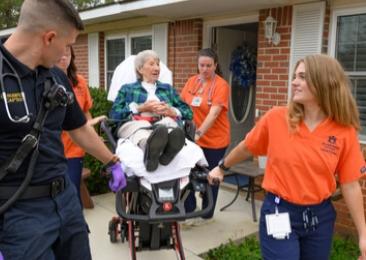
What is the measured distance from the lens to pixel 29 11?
1.80 m

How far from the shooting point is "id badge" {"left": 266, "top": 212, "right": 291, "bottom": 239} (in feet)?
7.62

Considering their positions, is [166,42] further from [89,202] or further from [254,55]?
[89,202]

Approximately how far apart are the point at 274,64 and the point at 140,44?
9.67 ft

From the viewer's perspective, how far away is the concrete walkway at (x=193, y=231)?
387cm

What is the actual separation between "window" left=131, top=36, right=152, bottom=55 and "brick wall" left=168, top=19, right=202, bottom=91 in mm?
734

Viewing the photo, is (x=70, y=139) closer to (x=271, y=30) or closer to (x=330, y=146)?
(x=330, y=146)

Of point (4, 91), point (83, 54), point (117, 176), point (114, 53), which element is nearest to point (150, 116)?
point (117, 176)

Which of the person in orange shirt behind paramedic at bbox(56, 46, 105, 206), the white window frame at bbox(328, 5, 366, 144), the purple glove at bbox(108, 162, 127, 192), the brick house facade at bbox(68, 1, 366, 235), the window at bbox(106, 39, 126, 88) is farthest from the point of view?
the window at bbox(106, 39, 126, 88)

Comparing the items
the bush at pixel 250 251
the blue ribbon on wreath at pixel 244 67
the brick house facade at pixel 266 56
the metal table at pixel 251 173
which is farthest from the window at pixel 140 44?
the bush at pixel 250 251

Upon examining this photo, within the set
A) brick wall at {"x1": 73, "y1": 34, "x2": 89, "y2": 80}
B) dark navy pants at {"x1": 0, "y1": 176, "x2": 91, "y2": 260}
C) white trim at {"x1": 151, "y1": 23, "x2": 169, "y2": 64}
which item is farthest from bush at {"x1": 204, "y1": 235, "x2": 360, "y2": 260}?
brick wall at {"x1": 73, "y1": 34, "x2": 89, "y2": 80}

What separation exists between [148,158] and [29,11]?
1214 mm

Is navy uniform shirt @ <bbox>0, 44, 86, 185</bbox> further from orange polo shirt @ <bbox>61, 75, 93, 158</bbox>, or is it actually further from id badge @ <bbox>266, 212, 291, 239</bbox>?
orange polo shirt @ <bbox>61, 75, 93, 158</bbox>

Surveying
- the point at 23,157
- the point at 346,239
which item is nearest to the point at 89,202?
the point at 346,239

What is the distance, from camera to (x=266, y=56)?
16.4 ft
